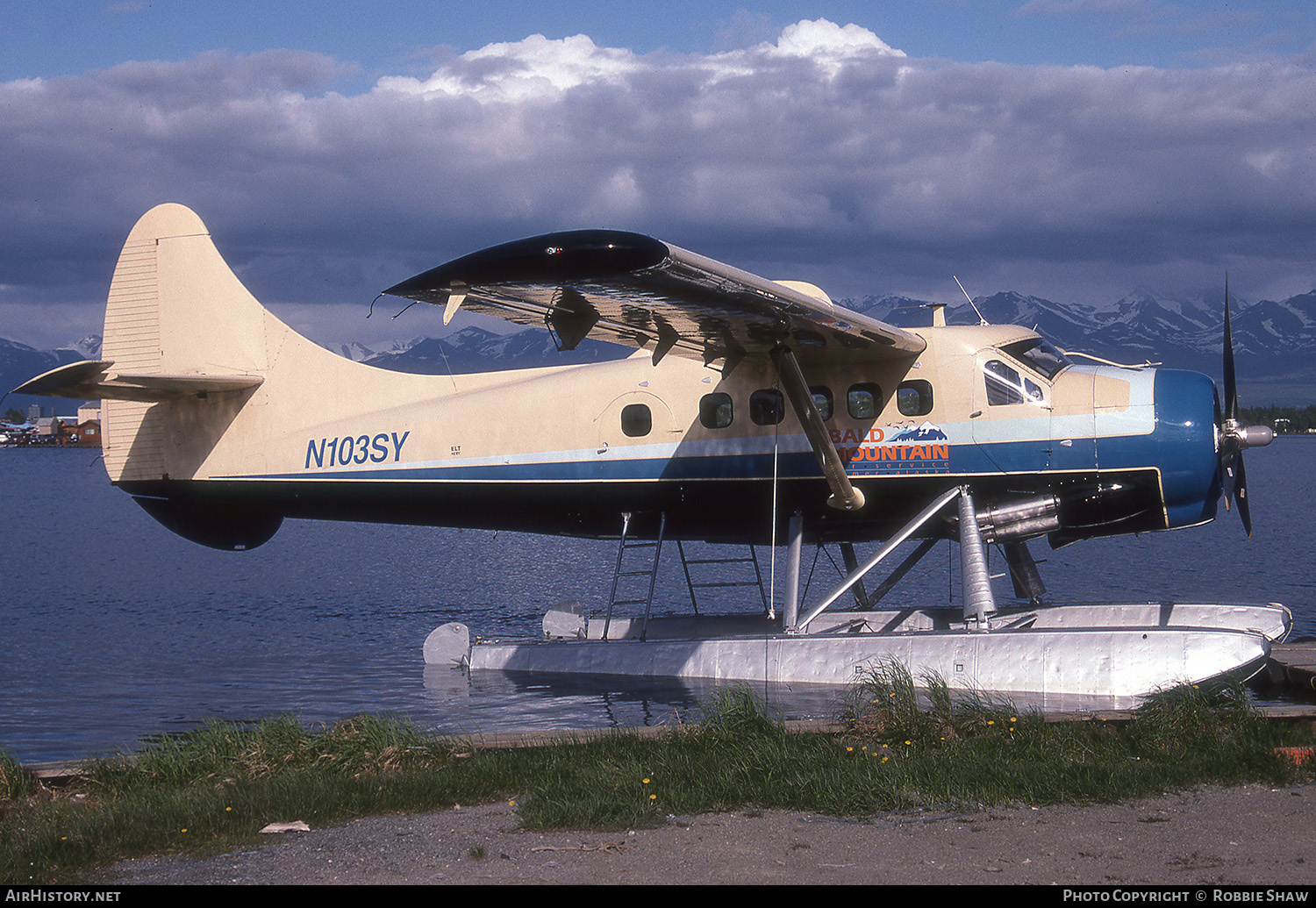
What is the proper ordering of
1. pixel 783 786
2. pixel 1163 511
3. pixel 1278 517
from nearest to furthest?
1. pixel 783 786
2. pixel 1163 511
3. pixel 1278 517

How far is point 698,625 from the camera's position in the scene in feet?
45.0

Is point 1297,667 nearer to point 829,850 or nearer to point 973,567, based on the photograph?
point 973,567

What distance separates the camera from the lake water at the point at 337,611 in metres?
11.2

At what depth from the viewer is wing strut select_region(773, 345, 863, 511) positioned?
10.8 m

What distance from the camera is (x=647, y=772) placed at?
655 centimetres

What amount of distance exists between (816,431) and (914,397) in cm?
108

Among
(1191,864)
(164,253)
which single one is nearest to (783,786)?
(1191,864)

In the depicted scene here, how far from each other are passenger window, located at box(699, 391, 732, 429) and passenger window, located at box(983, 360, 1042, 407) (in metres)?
2.62

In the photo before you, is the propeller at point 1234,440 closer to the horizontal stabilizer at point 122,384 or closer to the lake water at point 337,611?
the lake water at point 337,611

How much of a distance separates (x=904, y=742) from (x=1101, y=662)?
138 inches

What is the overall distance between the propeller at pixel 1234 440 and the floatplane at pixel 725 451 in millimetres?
40

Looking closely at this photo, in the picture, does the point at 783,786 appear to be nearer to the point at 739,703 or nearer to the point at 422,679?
the point at 739,703

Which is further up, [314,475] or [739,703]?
[314,475]

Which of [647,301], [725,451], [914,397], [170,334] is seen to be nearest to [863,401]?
[914,397]
